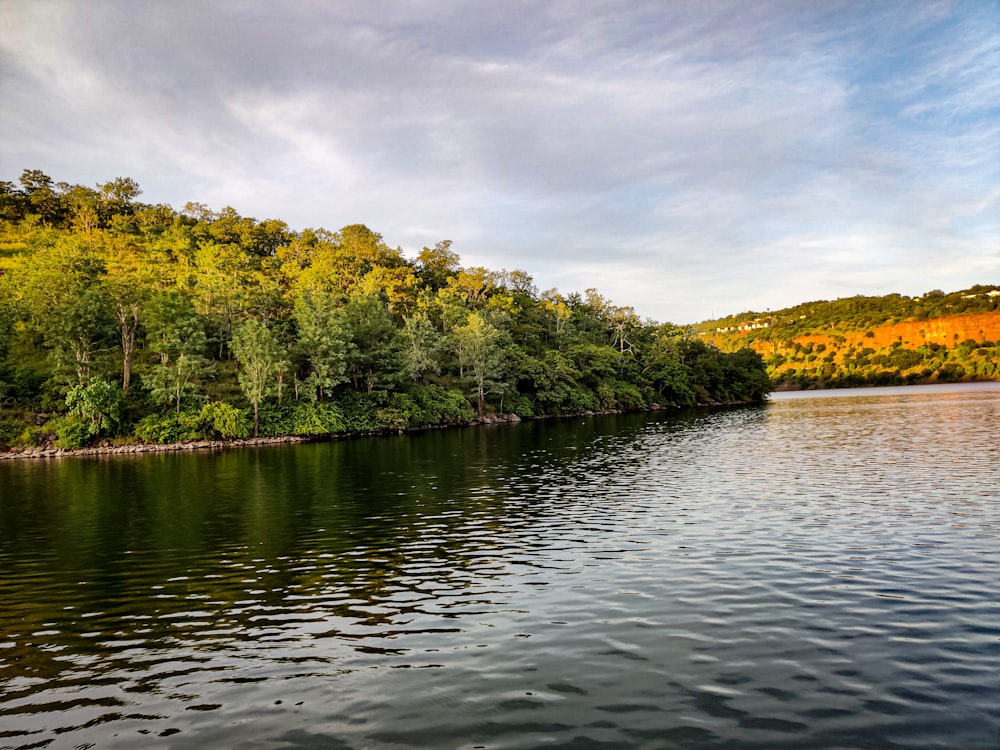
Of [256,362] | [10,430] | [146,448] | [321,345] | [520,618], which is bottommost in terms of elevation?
[520,618]

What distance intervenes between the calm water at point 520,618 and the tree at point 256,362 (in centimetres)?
4456

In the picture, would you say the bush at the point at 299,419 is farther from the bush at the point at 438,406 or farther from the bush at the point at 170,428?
the bush at the point at 438,406

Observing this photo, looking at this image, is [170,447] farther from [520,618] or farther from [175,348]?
[520,618]

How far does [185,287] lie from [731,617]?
96.9 metres

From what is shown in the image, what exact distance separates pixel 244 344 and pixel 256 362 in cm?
431

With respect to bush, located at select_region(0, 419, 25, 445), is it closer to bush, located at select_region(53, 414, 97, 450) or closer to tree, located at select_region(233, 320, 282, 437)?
bush, located at select_region(53, 414, 97, 450)

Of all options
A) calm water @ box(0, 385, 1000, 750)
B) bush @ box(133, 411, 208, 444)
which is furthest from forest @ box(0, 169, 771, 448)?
calm water @ box(0, 385, 1000, 750)

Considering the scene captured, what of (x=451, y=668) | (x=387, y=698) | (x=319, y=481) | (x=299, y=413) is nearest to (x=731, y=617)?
(x=451, y=668)

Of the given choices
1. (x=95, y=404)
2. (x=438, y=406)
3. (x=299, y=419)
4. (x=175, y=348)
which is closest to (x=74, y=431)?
(x=95, y=404)

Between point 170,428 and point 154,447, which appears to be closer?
point 154,447

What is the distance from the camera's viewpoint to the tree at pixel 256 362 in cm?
7528

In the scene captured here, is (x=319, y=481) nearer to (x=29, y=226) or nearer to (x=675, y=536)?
(x=675, y=536)

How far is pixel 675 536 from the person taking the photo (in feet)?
67.4

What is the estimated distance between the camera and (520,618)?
13.5 m
